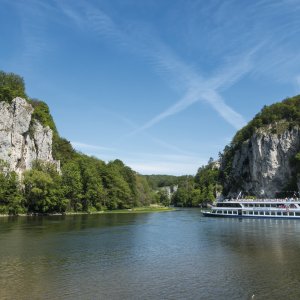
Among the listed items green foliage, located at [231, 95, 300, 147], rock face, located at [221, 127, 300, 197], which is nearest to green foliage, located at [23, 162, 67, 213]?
rock face, located at [221, 127, 300, 197]

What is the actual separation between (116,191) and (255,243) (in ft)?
295

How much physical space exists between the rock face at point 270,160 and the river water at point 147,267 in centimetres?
9095

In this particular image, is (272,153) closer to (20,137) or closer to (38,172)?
(38,172)

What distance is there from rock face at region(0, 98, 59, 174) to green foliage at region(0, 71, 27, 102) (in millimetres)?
3269

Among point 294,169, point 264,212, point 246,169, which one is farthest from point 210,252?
point 246,169

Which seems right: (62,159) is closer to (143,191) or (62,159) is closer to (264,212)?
(143,191)

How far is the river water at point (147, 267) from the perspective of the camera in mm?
26656

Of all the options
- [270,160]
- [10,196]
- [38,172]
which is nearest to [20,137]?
[38,172]

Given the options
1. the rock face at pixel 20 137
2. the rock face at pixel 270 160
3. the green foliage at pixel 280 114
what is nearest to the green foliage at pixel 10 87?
the rock face at pixel 20 137

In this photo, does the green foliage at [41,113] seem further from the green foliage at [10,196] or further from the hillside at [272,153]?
the hillside at [272,153]

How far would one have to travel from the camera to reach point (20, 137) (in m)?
114

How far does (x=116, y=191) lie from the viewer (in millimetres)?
136125

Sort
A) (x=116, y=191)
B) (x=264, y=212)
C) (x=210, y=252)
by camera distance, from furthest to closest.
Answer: (x=116, y=191) < (x=264, y=212) < (x=210, y=252)

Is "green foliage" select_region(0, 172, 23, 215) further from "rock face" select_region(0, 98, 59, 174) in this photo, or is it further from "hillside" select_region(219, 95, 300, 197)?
"hillside" select_region(219, 95, 300, 197)
